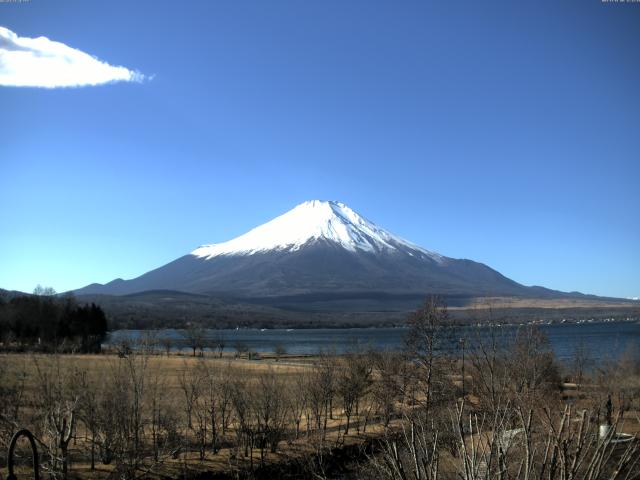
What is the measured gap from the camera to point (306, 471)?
2888 cm

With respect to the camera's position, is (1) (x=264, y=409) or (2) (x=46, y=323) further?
(2) (x=46, y=323)

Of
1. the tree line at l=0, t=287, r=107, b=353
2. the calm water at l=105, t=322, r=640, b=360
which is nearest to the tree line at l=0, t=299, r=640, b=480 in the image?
the calm water at l=105, t=322, r=640, b=360

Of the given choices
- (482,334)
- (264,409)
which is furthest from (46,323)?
(264,409)

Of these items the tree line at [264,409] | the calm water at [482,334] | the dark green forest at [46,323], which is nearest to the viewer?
the tree line at [264,409]

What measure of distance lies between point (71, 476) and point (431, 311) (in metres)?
19.6

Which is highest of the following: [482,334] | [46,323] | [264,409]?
[46,323]

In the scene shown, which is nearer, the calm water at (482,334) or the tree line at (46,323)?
the calm water at (482,334)

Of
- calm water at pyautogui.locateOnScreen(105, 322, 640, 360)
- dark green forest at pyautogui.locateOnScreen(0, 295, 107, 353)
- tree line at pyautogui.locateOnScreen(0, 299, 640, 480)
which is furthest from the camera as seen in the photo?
dark green forest at pyautogui.locateOnScreen(0, 295, 107, 353)

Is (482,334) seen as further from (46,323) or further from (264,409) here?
(46,323)

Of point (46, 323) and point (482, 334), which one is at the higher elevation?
point (46, 323)

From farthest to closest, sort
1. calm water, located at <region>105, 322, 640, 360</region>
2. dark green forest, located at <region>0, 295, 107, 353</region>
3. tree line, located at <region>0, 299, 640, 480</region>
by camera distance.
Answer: dark green forest, located at <region>0, 295, 107, 353</region> < calm water, located at <region>105, 322, 640, 360</region> < tree line, located at <region>0, 299, 640, 480</region>

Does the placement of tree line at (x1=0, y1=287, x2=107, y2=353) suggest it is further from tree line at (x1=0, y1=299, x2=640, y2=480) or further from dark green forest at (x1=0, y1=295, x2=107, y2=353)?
tree line at (x1=0, y1=299, x2=640, y2=480)

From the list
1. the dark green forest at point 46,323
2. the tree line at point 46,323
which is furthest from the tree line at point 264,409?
the tree line at point 46,323

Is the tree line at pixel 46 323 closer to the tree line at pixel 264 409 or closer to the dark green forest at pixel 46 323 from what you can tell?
the dark green forest at pixel 46 323
